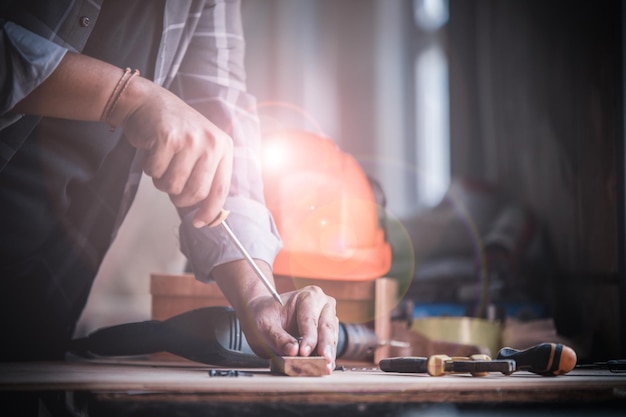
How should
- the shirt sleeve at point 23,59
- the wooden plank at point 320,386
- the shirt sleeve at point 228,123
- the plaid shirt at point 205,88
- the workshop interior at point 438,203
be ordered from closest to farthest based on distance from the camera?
1. the wooden plank at point 320,386
2. the shirt sleeve at point 23,59
3. the plaid shirt at point 205,88
4. the shirt sleeve at point 228,123
5. the workshop interior at point 438,203

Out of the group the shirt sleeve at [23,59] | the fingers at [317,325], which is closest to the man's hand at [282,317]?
the fingers at [317,325]

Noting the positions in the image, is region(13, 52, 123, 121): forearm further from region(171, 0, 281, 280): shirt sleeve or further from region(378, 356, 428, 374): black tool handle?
region(378, 356, 428, 374): black tool handle

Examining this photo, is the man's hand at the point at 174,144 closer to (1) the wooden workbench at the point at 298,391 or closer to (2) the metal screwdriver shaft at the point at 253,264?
(2) the metal screwdriver shaft at the point at 253,264

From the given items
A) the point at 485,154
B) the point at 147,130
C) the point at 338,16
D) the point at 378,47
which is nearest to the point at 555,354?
the point at 147,130

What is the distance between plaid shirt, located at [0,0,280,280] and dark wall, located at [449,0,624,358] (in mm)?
811

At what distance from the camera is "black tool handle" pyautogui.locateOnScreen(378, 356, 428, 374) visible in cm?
85

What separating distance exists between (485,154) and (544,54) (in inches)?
38.5

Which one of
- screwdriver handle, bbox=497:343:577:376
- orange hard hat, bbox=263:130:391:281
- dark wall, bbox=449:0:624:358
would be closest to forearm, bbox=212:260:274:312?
orange hard hat, bbox=263:130:391:281

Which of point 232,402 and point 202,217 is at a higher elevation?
point 202,217

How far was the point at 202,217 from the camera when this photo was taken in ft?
3.31

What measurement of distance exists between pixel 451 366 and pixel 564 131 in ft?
4.46

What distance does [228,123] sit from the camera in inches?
45.8

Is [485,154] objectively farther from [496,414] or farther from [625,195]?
[496,414]

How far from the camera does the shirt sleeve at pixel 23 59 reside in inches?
35.1
